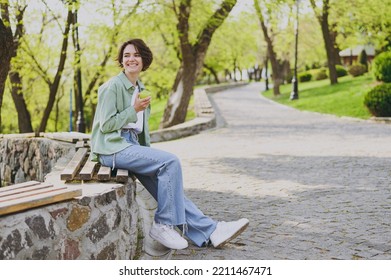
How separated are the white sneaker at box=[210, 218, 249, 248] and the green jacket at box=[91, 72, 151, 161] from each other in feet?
3.41

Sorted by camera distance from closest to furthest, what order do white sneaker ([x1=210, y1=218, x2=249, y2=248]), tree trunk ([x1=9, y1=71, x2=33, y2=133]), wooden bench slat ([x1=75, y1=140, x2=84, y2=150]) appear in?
white sneaker ([x1=210, y1=218, x2=249, y2=248]) < wooden bench slat ([x1=75, y1=140, x2=84, y2=150]) < tree trunk ([x1=9, y1=71, x2=33, y2=133])

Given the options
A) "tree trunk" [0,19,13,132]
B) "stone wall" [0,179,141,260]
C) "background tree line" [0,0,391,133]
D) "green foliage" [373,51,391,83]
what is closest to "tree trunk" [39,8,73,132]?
"background tree line" [0,0,391,133]

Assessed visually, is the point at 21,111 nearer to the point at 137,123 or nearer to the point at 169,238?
the point at 137,123

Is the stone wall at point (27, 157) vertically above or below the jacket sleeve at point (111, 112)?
below

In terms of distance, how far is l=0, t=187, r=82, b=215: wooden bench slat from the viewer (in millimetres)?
3295

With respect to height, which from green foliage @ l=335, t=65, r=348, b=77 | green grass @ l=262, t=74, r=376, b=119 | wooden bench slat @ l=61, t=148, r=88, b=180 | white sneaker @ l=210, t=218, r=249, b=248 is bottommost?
green grass @ l=262, t=74, r=376, b=119

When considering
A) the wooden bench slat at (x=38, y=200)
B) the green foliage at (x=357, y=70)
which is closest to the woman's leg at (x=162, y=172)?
the wooden bench slat at (x=38, y=200)

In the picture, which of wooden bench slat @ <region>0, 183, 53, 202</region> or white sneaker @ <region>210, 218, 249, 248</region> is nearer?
wooden bench slat @ <region>0, 183, 53, 202</region>

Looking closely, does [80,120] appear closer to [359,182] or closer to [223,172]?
[223,172]

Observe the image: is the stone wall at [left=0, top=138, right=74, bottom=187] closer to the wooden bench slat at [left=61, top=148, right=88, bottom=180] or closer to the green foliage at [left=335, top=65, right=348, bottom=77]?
the wooden bench slat at [left=61, top=148, right=88, bottom=180]

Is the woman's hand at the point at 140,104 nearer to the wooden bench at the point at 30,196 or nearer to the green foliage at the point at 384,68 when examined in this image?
the wooden bench at the point at 30,196

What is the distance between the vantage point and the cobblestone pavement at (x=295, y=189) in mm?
4988

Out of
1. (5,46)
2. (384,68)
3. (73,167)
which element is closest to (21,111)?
(5,46)

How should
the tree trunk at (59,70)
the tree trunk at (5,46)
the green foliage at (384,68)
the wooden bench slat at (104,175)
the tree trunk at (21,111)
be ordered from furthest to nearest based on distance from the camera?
1. the green foliage at (384,68)
2. the tree trunk at (21,111)
3. the tree trunk at (59,70)
4. the tree trunk at (5,46)
5. the wooden bench slat at (104,175)
